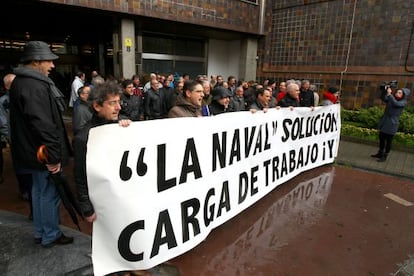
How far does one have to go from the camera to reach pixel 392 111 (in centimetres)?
583

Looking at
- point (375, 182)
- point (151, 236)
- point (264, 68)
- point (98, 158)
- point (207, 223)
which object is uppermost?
point (264, 68)

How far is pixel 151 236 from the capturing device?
223 cm

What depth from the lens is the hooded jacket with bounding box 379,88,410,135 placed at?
573 cm

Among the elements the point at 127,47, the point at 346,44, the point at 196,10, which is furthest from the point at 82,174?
the point at 346,44

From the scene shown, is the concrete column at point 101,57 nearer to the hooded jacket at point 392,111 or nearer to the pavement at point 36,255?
the pavement at point 36,255

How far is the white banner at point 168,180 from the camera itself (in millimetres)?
1980

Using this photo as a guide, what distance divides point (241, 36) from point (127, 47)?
566 centimetres

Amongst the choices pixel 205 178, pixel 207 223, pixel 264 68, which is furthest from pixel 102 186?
pixel 264 68

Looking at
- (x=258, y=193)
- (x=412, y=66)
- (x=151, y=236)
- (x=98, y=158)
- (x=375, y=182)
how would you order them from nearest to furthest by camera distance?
(x=98, y=158) < (x=151, y=236) < (x=258, y=193) < (x=375, y=182) < (x=412, y=66)

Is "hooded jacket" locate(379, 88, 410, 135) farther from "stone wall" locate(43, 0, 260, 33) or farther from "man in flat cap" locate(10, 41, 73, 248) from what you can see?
"stone wall" locate(43, 0, 260, 33)

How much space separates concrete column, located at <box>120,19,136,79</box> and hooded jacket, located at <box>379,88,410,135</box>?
7.42m

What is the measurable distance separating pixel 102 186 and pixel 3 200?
108 inches

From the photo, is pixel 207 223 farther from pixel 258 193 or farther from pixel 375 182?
pixel 375 182

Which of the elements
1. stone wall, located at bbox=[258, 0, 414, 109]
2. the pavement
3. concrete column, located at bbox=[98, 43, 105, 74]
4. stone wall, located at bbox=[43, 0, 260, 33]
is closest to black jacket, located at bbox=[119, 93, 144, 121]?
the pavement
